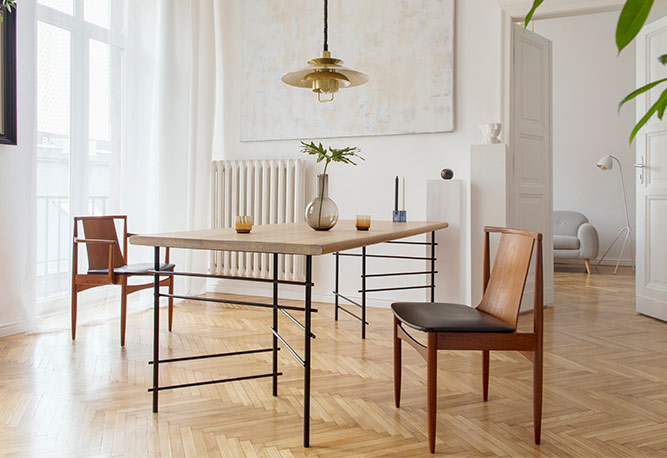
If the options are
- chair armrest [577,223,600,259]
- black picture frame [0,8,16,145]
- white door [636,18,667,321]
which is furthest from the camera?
chair armrest [577,223,600,259]

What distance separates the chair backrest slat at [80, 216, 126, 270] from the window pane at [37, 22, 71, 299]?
1.48ft

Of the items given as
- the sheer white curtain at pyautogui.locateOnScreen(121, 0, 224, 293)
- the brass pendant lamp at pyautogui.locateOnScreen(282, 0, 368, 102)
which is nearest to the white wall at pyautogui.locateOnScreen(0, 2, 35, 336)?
the sheer white curtain at pyautogui.locateOnScreen(121, 0, 224, 293)

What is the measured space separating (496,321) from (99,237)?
2.64m

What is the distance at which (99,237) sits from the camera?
3.57 metres

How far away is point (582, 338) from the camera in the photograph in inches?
139

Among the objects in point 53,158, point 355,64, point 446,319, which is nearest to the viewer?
point 446,319

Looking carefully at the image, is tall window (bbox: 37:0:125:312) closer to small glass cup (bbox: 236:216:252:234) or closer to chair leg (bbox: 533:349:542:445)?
small glass cup (bbox: 236:216:252:234)

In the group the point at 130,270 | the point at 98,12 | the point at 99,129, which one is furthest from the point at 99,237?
the point at 98,12

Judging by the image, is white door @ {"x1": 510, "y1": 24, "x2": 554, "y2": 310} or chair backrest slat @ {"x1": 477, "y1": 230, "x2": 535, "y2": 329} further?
white door @ {"x1": 510, "y1": 24, "x2": 554, "y2": 310}

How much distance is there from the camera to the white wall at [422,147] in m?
4.25

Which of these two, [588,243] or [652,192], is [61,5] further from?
[588,243]

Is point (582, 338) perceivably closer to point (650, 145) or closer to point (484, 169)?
point (484, 169)

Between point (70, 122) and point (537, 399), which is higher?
point (70, 122)

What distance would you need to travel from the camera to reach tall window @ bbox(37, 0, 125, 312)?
3.76 meters
